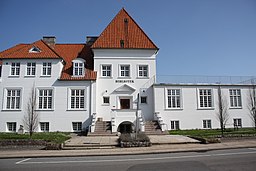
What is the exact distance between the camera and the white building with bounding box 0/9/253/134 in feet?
82.0

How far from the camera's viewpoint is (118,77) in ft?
89.6

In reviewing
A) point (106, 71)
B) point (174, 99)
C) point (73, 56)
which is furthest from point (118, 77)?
point (174, 99)

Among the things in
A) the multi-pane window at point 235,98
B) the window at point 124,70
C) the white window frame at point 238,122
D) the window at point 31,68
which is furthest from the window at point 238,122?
the window at point 31,68

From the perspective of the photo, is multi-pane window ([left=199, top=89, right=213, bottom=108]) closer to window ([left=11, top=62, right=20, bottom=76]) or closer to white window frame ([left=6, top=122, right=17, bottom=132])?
white window frame ([left=6, top=122, right=17, bottom=132])

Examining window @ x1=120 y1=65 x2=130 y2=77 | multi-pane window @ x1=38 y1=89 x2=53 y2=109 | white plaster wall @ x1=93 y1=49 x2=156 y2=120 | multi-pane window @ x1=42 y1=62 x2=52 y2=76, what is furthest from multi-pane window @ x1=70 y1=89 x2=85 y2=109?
window @ x1=120 y1=65 x2=130 y2=77

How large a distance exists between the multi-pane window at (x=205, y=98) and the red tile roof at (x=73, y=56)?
14.4 m

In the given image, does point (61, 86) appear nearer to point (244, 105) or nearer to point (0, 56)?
point (0, 56)

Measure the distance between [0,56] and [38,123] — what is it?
1021 cm

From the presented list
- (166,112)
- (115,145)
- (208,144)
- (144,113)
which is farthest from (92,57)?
(208,144)

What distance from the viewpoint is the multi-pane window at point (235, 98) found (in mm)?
27600

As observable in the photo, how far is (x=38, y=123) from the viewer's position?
24688mm

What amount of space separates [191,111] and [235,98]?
6.78 m

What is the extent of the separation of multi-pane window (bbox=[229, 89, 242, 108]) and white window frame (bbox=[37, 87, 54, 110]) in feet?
78.7

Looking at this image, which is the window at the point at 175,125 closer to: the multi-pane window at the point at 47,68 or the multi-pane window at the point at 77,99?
the multi-pane window at the point at 77,99
